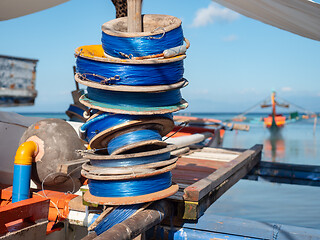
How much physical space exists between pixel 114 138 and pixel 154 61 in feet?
2.37

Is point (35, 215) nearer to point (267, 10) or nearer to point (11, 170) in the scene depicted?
point (11, 170)

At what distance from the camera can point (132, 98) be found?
2957 millimetres

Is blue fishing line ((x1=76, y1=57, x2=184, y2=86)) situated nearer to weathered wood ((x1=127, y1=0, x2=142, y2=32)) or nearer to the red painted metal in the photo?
weathered wood ((x1=127, y1=0, x2=142, y2=32))

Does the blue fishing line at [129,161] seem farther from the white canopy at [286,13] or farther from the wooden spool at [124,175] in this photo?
the white canopy at [286,13]

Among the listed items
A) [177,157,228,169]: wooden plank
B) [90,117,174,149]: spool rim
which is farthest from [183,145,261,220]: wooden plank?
[90,117,174,149]: spool rim

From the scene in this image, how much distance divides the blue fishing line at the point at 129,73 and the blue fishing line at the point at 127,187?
2.57 ft

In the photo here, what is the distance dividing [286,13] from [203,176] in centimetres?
252

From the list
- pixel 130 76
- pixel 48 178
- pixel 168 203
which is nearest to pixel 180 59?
pixel 130 76

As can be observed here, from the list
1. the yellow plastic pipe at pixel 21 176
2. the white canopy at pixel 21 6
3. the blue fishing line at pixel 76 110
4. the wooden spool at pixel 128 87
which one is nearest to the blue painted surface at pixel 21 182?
the yellow plastic pipe at pixel 21 176

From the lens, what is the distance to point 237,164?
219 inches

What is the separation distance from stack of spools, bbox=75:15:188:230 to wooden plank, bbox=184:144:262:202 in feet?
1.61

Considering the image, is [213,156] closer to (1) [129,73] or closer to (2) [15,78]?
(1) [129,73]

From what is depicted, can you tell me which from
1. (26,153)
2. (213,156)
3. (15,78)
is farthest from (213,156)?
(15,78)

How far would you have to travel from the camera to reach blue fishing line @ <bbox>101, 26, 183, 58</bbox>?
2957mm
